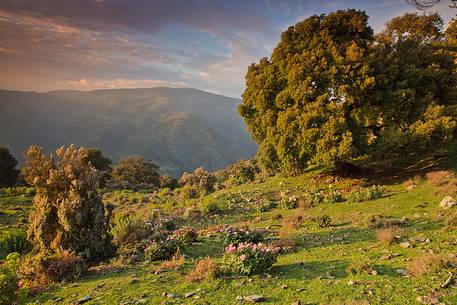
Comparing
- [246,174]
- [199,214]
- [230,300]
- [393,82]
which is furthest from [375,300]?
[246,174]

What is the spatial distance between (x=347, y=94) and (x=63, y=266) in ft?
52.0

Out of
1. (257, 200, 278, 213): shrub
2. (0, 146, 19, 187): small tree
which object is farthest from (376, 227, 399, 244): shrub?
(0, 146, 19, 187): small tree

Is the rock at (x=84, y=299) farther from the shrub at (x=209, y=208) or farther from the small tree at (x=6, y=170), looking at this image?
the small tree at (x=6, y=170)

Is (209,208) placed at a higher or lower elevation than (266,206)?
lower

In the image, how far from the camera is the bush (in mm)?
12609

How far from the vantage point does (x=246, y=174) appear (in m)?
28.7

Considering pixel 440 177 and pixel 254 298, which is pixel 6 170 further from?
pixel 440 177

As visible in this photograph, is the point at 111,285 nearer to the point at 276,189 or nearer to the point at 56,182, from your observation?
the point at 56,182

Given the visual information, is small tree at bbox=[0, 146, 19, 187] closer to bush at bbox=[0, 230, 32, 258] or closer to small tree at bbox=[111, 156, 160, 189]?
small tree at bbox=[111, 156, 160, 189]

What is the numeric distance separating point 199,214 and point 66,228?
29.4 feet

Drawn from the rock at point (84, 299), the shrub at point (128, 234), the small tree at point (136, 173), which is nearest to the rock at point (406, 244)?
the rock at point (84, 299)

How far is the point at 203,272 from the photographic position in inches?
294

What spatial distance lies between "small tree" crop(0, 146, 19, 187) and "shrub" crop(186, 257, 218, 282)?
1900 inches

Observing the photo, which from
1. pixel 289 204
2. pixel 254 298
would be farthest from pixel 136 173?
pixel 254 298
